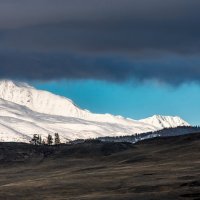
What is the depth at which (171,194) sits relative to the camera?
133 metres

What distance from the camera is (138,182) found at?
166500mm

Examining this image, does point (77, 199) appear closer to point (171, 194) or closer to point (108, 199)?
point (108, 199)

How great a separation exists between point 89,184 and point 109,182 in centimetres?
511

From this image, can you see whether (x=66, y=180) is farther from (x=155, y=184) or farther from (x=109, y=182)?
(x=155, y=184)

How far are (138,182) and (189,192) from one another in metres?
35.7

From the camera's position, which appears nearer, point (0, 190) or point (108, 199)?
point (108, 199)


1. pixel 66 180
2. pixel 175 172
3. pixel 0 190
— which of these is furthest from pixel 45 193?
pixel 175 172

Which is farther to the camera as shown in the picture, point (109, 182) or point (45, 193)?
point (109, 182)

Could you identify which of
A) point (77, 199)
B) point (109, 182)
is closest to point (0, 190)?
point (109, 182)

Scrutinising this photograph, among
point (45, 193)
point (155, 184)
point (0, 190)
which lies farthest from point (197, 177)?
point (0, 190)

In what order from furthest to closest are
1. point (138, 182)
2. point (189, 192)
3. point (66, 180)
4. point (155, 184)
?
point (66, 180)
point (138, 182)
point (155, 184)
point (189, 192)

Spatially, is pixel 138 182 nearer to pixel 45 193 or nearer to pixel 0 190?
pixel 45 193

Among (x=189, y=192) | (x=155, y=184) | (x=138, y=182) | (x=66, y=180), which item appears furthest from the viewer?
(x=66, y=180)

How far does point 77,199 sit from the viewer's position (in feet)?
452
